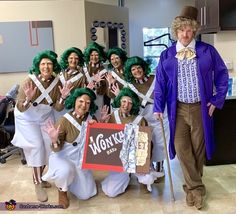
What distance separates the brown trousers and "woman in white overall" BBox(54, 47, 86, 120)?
3.48 feet

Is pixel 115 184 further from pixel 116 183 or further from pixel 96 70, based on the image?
pixel 96 70

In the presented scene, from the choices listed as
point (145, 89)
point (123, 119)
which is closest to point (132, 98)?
point (123, 119)

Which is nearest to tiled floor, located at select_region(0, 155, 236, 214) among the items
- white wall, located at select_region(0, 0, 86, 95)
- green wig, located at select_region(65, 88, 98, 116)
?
green wig, located at select_region(65, 88, 98, 116)

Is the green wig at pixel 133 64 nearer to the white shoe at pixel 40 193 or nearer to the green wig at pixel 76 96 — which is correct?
the green wig at pixel 76 96

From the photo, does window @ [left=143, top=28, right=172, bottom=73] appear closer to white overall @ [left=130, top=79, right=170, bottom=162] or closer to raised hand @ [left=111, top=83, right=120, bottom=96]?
raised hand @ [left=111, top=83, right=120, bottom=96]

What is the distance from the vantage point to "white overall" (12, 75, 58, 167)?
2869mm

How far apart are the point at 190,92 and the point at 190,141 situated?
1.37 feet

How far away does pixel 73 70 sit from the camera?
3.15 metres

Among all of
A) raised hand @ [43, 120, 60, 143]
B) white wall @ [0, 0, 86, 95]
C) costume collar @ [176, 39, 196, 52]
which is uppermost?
white wall @ [0, 0, 86, 95]

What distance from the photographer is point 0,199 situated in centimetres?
288

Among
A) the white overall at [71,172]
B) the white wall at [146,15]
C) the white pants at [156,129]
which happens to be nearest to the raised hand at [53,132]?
the white overall at [71,172]

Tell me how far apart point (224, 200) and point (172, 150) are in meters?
0.60

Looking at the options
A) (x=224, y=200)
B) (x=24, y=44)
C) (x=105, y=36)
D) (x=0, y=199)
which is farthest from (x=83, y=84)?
(x=105, y=36)

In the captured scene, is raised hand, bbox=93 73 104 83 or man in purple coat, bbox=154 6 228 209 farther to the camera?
raised hand, bbox=93 73 104 83
